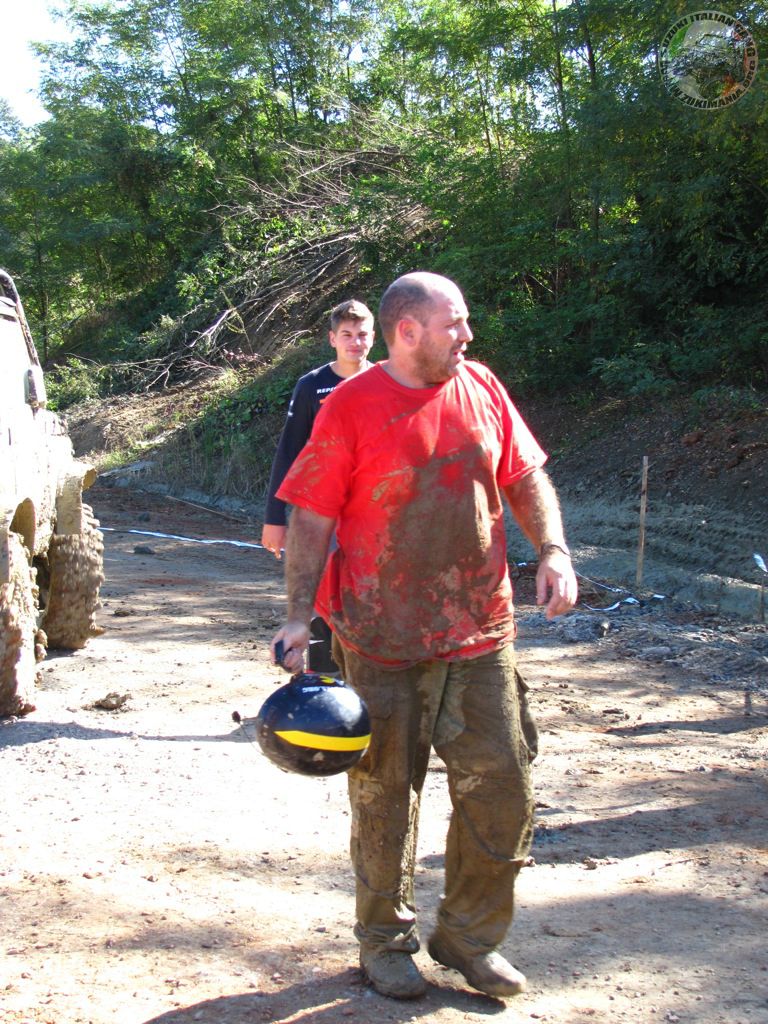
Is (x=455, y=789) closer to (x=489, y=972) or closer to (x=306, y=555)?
(x=489, y=972)

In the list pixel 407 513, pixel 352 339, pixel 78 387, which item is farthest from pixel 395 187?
pixel 407 513

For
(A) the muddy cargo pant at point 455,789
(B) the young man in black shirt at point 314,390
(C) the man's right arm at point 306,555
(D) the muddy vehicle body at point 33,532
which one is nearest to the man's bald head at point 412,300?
(C) the man's right arm at point 306,555

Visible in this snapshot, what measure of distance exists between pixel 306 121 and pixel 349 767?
25429 mm

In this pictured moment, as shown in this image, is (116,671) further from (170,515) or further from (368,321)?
(170,515)

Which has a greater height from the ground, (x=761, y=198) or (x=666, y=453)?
(x=761, y=198)

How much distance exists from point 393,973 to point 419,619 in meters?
0.97

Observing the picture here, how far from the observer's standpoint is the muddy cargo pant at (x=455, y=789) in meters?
3.09

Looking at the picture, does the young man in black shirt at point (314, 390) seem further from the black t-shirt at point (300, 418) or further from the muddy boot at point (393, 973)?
the muddy boot at point (393, 973)

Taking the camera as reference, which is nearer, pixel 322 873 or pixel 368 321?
pixel 322 873

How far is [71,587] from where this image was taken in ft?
22.9

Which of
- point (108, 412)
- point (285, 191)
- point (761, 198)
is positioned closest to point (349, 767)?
point (761, 198)

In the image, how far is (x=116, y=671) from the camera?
6.81 meters

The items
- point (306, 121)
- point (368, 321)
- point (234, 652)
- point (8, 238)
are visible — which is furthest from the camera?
point (8, 238)

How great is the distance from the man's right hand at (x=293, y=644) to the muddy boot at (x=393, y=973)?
83cm
